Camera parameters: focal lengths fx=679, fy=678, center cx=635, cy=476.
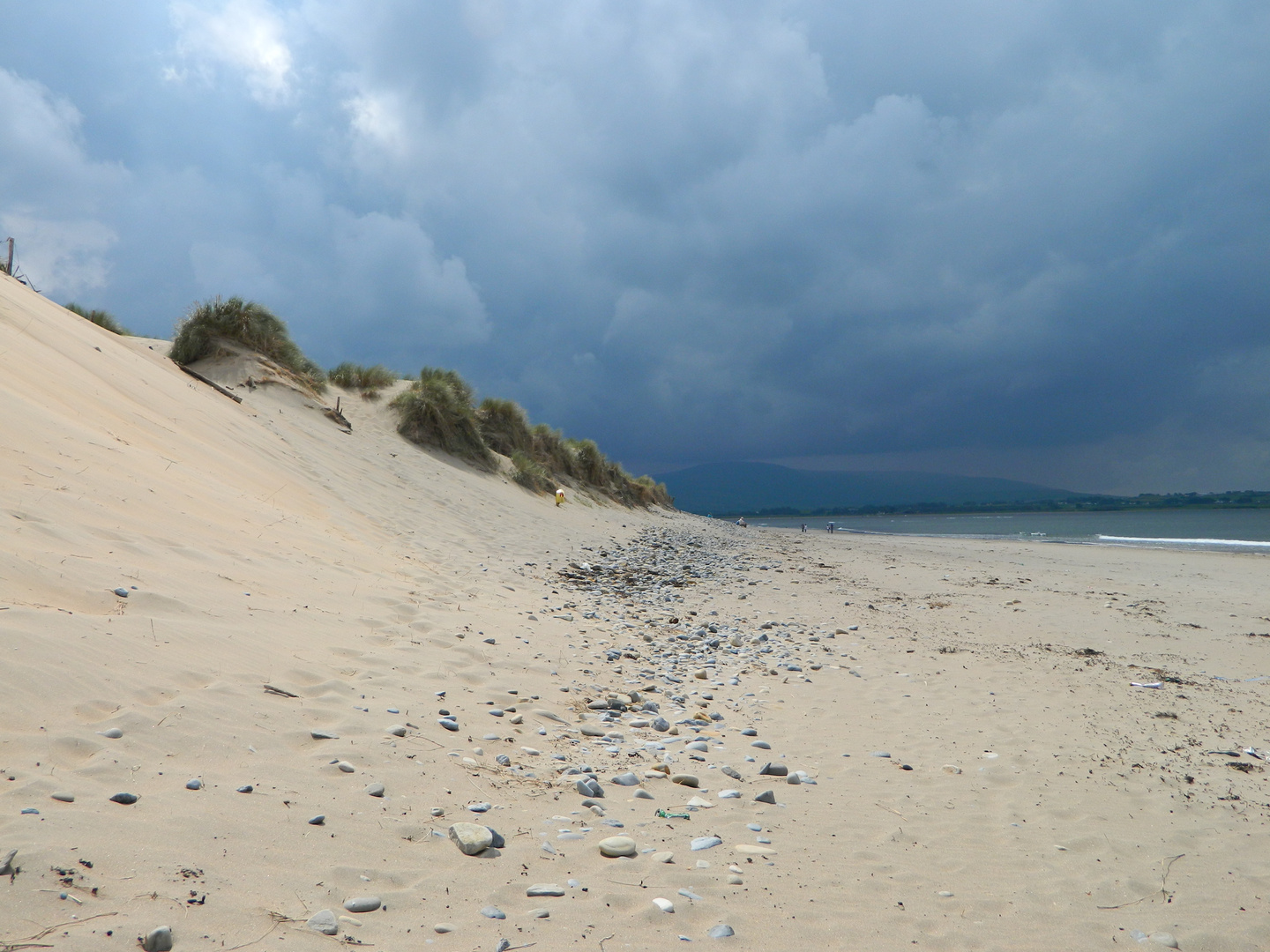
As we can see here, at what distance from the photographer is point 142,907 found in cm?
224

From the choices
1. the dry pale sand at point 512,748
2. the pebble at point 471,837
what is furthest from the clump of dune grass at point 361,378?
the pebble at point 471,837

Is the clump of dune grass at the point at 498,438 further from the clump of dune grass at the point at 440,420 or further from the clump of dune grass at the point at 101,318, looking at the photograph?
the clump of dune grass at the point at 101,318

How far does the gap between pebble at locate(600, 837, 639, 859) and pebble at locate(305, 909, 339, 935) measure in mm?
1262

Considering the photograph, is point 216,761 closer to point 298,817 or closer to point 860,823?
point 298,817

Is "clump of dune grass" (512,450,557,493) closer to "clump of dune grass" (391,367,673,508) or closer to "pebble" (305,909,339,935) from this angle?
"clump of dune grass" (391,367,673,508)

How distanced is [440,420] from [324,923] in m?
19.8

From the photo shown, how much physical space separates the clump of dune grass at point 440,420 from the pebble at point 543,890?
19.1 m

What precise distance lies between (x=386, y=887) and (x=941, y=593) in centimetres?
1259

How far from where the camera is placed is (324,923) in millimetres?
2387

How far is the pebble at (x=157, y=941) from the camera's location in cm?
209

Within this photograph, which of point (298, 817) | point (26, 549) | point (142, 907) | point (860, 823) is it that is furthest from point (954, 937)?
point (26, 549)

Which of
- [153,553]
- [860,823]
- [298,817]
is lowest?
[860,823]

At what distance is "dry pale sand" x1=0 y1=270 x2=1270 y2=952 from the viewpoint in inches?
105

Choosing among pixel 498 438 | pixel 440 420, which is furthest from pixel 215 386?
pixel 498 438
